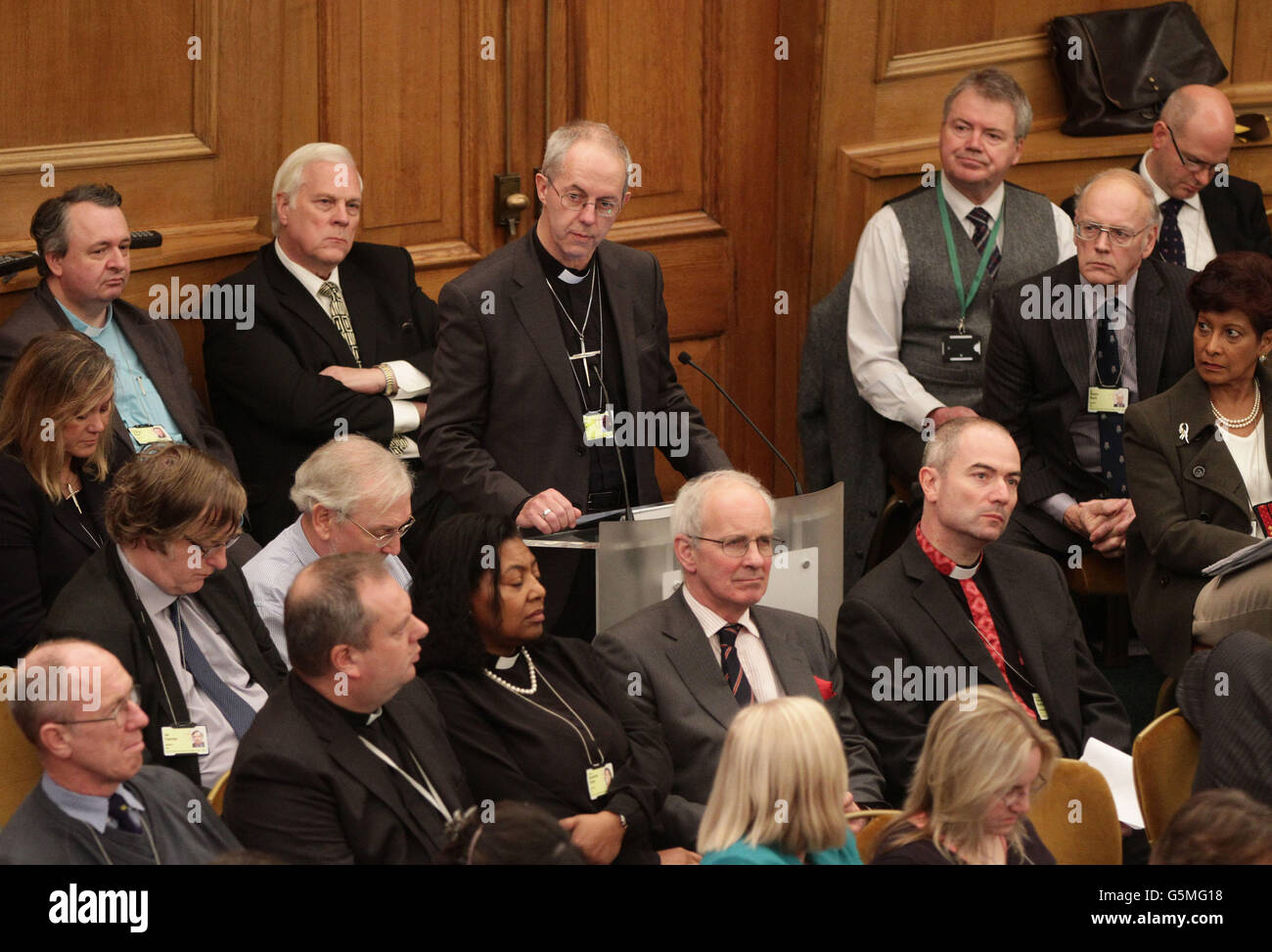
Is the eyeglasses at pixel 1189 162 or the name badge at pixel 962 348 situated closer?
the name badge at pixel 962 348

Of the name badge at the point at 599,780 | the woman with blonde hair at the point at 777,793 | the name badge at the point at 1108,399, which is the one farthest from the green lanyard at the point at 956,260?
the woman with blonde hair at the point at 777,793

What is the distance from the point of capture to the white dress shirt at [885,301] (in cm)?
497

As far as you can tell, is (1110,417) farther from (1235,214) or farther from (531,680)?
(531,680)

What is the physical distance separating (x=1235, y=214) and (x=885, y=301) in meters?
1.22

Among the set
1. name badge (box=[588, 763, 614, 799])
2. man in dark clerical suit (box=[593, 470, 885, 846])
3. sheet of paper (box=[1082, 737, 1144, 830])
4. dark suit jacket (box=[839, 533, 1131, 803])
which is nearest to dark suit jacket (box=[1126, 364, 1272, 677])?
dark suit jacket (box=[839, 533, 1131, 803])

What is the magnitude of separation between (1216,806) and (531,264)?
2.26 m

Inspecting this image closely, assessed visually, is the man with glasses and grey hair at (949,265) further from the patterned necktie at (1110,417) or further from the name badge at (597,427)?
the name badge at (597,427)

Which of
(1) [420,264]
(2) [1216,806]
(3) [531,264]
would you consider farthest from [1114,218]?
(2) [1216,806]

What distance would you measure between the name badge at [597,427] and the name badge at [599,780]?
109 cm

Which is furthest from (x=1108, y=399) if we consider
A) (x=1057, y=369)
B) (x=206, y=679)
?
(x=206, y=679)

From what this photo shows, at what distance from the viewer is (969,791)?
264 cm

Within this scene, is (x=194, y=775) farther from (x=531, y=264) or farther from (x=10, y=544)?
(x=531, y=264)

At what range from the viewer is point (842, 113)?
5613 mm

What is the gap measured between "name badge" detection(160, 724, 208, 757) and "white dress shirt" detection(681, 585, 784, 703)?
38.0 inches
